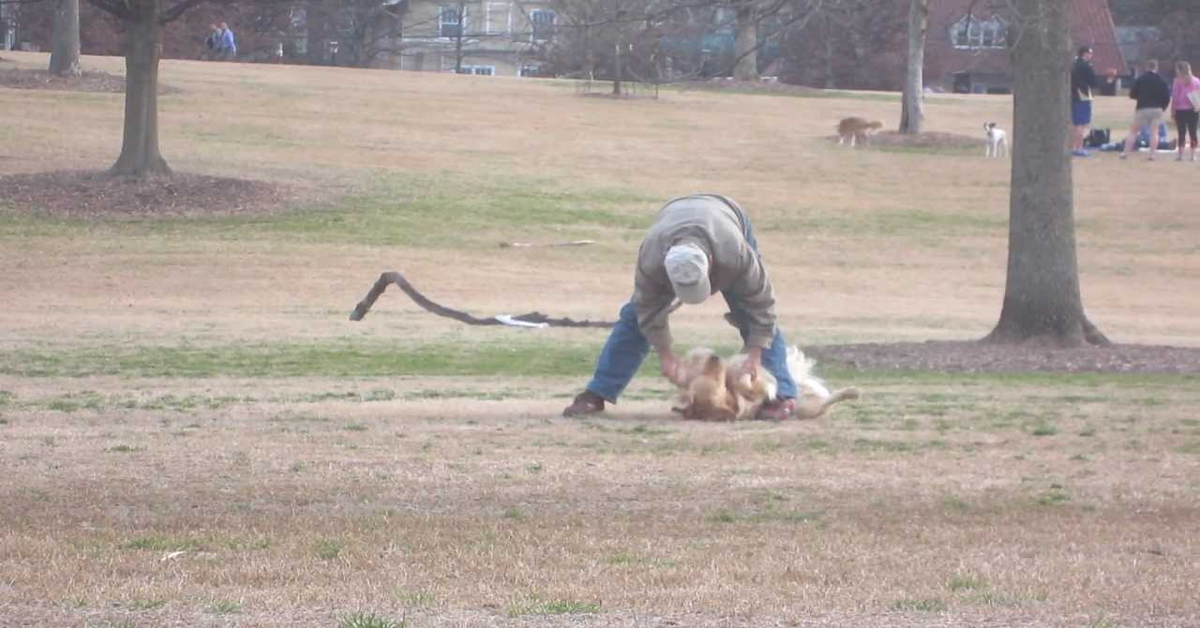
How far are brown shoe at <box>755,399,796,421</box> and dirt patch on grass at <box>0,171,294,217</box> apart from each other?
1764cm

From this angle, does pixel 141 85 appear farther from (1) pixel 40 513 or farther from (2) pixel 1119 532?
(2) pixel 1119 532

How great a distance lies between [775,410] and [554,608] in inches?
207

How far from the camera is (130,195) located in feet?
87.2

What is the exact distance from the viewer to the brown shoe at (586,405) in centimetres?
1047

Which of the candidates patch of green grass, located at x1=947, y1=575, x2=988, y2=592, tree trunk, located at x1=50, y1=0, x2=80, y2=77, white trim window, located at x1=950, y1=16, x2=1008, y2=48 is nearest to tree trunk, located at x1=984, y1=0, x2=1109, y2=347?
white trim window, located at x1=950, y1=16, x2=1008, y2=48

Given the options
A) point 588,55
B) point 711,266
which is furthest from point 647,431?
point 588,55

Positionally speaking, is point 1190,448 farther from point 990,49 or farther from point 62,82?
point 62,82

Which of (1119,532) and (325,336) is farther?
(325,336)

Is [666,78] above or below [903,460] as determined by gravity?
above

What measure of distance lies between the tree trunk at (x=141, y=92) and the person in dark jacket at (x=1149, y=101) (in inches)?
770

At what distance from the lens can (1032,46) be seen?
52.0 ft

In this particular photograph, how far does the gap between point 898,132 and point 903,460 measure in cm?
3245

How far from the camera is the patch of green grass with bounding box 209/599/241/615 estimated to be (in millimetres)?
5340

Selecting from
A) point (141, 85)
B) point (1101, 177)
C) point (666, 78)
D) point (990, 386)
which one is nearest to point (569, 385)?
point (666, 78)
